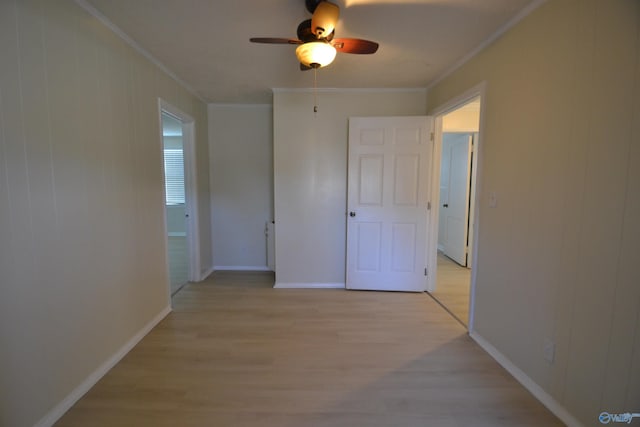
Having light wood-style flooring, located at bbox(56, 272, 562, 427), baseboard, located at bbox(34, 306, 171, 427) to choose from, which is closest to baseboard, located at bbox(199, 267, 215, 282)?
light wood-style flooring, located at bbox(56, 272, 562, 427)

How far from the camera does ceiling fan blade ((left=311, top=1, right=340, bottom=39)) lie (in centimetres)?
161

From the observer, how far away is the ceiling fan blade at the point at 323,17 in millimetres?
1613

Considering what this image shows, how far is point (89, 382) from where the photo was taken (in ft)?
5.92

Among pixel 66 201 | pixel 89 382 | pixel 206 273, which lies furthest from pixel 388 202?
pixel 89 382

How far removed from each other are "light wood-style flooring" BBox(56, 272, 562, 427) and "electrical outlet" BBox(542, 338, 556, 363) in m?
0.28

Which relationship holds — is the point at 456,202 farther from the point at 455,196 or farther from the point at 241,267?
the point at 241,267

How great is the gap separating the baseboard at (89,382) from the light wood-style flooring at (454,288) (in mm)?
2867

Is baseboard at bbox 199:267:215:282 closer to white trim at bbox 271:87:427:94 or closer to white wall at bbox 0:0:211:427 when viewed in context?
white wall at bbox 0:0:211:427

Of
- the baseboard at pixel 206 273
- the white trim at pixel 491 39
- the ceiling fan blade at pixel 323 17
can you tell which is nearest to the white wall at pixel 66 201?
the baseboard at pixel 206 273

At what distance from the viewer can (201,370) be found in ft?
6.50

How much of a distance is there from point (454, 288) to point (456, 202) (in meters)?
1.79

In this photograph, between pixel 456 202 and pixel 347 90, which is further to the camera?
pixel 456 202

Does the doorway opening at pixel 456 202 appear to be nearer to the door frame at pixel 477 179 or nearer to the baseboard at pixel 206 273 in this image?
the door frame at pixel 477 179

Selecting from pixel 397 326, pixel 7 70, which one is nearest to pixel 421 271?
pixel 397 326
